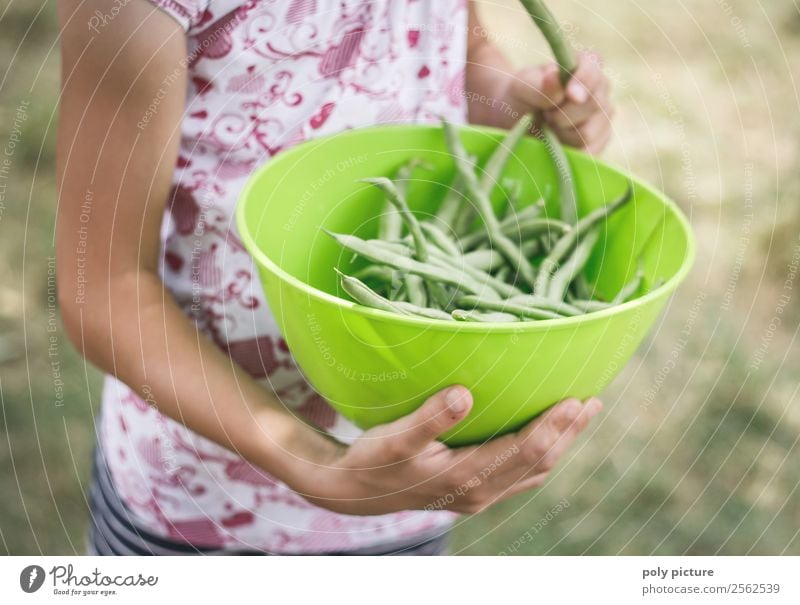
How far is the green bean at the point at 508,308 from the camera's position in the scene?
43 cm

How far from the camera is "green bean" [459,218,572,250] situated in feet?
1.63

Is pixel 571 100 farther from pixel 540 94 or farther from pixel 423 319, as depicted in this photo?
pixel 423 319

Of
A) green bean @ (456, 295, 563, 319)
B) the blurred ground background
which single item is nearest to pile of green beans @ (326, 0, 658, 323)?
green bean @ (456, 295, 563, 319)

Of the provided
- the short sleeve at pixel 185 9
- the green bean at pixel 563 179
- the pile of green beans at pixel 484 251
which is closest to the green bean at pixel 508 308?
the pile of green beans at pixel 484 251

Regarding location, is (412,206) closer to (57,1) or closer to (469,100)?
(469,100)

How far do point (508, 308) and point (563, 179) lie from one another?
0.14 metres

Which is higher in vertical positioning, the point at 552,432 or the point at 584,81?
the point at 584,81

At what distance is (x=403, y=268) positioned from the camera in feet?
1.45

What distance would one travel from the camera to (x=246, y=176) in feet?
1.60

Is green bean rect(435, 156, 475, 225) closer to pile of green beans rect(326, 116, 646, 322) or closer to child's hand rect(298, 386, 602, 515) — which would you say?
pile of green beans rect(326, 116, 646, 322)

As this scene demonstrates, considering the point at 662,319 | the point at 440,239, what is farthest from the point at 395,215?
the point at 662,319

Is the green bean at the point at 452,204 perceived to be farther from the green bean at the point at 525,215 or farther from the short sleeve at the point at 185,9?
the short sleeve at the point at 185,9

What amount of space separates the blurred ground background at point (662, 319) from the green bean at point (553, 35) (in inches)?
2.4
